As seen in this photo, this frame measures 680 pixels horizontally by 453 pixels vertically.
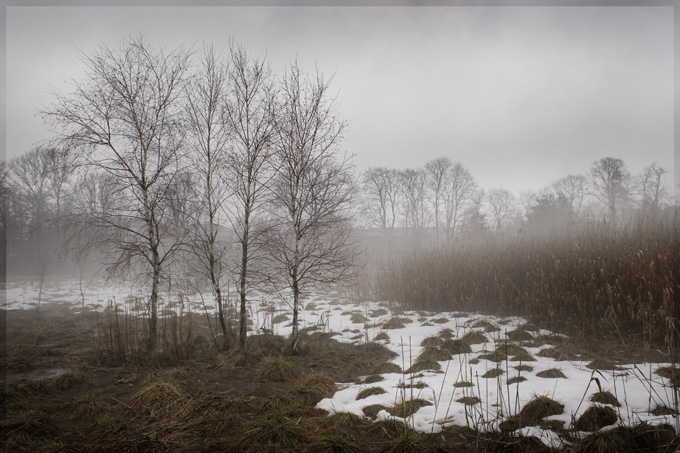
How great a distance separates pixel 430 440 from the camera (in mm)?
3105

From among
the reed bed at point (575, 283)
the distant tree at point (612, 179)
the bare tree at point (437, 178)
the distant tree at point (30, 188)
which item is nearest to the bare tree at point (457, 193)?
the bare tree at point (437, 178)

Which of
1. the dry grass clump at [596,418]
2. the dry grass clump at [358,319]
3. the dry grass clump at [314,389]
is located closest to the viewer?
the dry grass clump at [596,418]

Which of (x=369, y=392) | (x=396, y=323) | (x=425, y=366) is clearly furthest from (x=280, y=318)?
(x=369, y=392)

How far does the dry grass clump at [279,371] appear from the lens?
229 inches

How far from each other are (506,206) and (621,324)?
174ft

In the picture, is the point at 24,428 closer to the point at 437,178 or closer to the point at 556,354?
the point at 556,354

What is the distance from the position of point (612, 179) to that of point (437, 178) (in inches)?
715

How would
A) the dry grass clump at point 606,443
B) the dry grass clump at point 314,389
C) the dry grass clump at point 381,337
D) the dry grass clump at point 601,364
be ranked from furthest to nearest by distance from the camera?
the dry grass clump at point 381,337 < the dry grass clump at point 601,364 < the dry grass clump at point 314,389 < the dry grass clump at point 606,443

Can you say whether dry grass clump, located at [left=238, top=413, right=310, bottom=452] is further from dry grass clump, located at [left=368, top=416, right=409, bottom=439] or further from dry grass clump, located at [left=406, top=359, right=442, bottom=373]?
dry grass clump, located at [left=406, top=359, right=442, bottom=373]

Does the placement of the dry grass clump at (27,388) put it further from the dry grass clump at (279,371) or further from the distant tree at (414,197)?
the distant tree at (414,197)

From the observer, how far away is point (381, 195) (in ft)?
139

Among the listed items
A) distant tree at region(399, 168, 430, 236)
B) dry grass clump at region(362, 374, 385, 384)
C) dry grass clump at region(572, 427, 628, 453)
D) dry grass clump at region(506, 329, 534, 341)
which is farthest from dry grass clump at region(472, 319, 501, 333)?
distant tree at region(399, 168, 430, 236)

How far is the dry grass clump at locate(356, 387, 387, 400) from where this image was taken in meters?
4.78

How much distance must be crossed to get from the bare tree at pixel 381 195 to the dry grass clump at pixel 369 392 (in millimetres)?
36328
